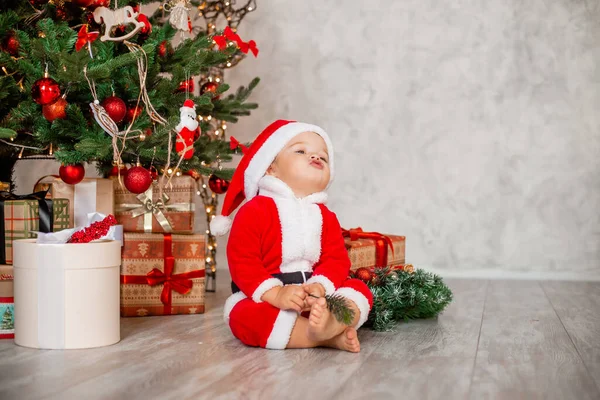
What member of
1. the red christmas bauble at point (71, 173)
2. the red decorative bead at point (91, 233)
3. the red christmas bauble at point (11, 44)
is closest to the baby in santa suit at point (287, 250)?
the red decorative bead at point (91, 233)

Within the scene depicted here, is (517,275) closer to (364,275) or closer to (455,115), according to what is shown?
Result: (455,115)

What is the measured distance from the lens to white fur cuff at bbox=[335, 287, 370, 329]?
1.75 meters

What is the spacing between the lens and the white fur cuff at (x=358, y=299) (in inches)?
69.1

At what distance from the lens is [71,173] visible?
200cm

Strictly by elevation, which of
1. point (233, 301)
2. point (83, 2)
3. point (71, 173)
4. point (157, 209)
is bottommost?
point (233, 301)

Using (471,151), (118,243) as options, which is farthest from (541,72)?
(118,243)

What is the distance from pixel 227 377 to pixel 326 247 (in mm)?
552

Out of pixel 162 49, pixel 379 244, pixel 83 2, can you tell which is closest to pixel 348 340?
pixel 379 244

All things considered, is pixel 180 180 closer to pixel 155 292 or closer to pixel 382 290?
pixel 155 292

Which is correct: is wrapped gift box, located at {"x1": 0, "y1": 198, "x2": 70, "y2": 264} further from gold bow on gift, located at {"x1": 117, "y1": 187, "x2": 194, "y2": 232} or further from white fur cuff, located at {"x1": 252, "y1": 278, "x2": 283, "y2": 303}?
white fur cuff, located at {"x1": 252, "y1": 278, "x2": 283, "y2": 303}

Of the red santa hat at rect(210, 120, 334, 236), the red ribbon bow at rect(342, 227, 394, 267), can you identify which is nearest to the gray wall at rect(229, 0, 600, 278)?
the red ribbon bow at rect(342, 227, 394, 267)

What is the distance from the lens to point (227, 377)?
1433 millimetres

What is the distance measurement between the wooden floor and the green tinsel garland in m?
0.05

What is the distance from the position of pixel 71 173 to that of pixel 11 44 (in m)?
0.41
